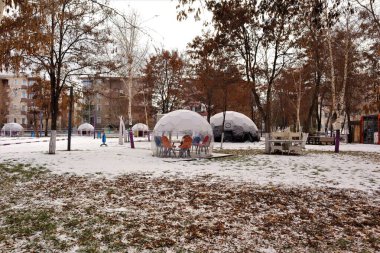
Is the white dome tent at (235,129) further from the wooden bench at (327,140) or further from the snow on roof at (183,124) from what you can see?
the snow on roof at (183,124)

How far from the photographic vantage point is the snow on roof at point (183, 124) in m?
16.7

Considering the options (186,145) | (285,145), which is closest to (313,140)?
(285,145)

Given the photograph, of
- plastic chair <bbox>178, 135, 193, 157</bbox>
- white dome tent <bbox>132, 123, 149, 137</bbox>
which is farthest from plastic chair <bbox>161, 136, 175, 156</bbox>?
white dome tent <bbox>132, 123, 149, 137</bbox>

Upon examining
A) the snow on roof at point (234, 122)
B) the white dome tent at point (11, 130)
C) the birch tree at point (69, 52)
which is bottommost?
the white dome tent at point (11, 130)

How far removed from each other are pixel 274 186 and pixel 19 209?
20.3ft

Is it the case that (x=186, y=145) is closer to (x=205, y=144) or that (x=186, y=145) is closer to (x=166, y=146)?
(x=166, y=146)

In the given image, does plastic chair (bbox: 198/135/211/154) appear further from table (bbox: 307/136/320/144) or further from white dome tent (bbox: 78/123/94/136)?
white dome tent (bbox: 78/123/94/136)

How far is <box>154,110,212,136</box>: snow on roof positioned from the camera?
16672mm

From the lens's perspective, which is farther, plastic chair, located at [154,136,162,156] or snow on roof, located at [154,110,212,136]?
snow on roof, located at [154,110,212,136]

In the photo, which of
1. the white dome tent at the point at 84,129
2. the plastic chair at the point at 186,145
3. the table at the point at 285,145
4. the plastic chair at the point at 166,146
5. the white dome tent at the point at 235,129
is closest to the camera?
the plastic chair at the point at 186,145

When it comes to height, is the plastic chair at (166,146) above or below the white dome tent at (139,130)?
below

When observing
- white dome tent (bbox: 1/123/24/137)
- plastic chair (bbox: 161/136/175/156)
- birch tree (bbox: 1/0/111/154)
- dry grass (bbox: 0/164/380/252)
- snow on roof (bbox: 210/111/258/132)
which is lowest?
dry grass (bbox: 0/164/380/252)

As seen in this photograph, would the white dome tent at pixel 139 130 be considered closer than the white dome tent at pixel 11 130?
Yes

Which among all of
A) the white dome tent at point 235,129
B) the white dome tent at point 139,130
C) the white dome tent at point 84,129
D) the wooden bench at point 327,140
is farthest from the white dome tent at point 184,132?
the white dome tent at point 84,129
